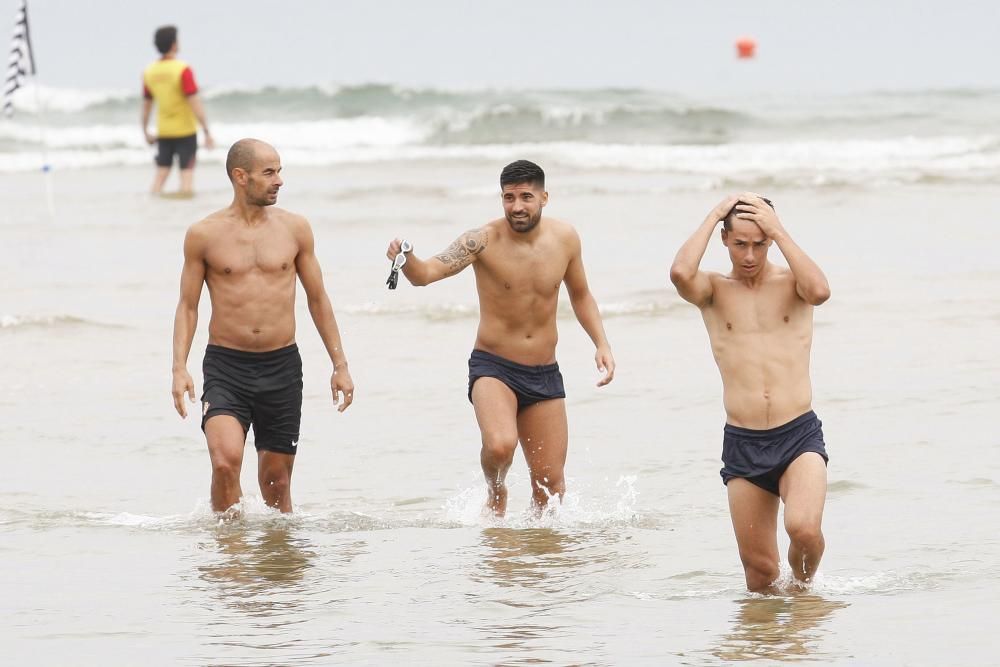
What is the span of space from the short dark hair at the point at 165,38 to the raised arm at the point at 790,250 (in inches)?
627

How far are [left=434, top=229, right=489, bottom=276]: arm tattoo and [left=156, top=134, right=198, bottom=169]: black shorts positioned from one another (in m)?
15.3

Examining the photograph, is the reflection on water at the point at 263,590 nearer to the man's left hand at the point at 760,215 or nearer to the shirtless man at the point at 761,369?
the shirtless man at the point at 761,369

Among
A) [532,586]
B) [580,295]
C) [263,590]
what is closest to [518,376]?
[580,295]

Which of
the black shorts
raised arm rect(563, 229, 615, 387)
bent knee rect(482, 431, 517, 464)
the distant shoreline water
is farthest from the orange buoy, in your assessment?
bent knee rect(482, 431, 517, 464)

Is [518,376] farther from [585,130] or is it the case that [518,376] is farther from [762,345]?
[585,130]

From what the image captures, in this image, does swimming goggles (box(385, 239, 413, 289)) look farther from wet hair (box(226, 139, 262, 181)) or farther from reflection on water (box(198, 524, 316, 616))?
reflection on water (box(198, 524, 316, 616))

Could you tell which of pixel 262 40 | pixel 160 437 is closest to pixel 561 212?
pixel 160 437

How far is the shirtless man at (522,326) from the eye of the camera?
842 centimetres

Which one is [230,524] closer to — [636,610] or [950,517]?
[636,610]

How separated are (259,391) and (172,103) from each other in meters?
15.2

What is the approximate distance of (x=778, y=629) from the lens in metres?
6.40

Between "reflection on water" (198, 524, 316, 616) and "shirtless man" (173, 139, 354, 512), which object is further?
"shirtless man" (173, 139, 354, 512)

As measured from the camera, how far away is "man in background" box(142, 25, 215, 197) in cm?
2216

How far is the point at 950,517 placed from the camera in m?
8.46
